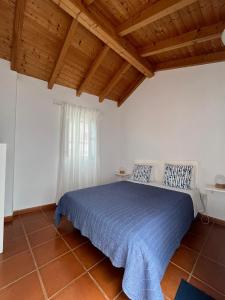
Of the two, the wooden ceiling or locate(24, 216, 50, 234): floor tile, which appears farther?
locate(24, 216, 50, 234): floor tile

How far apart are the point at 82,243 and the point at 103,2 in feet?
10.3

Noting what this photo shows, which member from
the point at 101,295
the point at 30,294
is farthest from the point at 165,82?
the point at 30,294

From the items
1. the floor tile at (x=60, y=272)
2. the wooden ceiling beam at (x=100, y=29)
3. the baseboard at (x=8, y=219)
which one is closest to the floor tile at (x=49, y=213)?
the baseboard at (x=8, y=219)

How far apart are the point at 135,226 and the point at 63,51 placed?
8.80ft

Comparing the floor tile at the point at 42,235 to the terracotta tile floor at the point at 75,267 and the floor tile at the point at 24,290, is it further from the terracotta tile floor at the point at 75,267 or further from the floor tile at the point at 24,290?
the floor tile at the point at 24,290

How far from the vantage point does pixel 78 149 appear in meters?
3.49

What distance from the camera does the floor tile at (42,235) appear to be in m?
2.07

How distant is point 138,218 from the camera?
5.24 feet

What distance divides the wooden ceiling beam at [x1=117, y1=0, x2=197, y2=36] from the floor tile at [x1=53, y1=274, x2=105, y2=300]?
120 inches

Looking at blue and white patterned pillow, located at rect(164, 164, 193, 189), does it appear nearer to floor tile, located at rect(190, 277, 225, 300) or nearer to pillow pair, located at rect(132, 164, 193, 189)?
pillow pair, located at rect(132, 164, 193, 189)

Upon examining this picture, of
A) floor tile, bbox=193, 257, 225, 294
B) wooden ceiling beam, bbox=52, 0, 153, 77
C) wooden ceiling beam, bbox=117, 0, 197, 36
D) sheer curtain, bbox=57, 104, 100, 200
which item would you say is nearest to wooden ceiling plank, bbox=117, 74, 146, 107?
wooden ceiling beam, bbox=52, 0, 153, 77

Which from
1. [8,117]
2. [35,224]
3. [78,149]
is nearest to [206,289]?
[35,224]

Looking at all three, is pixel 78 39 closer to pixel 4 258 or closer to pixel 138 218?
pixel 138 218

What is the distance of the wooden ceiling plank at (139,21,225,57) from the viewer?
2.14m
